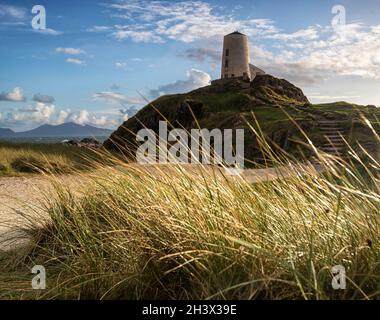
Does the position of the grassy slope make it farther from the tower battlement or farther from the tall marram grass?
the tower battlement

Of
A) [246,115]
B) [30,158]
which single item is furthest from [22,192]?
[246,115]

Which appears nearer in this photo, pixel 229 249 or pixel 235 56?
pixel 229 249

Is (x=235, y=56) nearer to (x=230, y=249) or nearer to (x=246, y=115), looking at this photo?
(x=246, y=115)

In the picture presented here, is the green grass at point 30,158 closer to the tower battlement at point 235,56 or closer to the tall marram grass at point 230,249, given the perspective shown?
the tall marram grass at point 230,249

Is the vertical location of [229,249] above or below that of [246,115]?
above

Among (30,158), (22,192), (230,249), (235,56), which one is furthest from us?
(235,56)

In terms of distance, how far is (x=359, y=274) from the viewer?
130 inches

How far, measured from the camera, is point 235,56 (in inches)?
2256

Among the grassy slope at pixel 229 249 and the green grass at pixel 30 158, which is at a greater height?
the grassy slope at pixel 229 249

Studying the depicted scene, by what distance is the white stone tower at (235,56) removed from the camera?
187ft

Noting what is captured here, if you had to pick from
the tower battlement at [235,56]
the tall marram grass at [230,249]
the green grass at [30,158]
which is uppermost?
the tower battlement at [235,56]

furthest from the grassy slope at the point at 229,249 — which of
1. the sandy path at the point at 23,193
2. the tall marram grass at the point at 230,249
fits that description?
the sandy path at the point at 23,193

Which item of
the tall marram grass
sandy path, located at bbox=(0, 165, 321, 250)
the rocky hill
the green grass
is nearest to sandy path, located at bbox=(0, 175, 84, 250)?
sandy path, located at bbox=(0, 165, 321, 250)

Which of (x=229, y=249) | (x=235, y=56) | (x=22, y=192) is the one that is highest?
(x=235, y=56)
